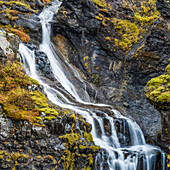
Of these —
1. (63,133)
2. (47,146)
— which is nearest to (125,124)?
(63,133)

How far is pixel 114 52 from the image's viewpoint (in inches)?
714

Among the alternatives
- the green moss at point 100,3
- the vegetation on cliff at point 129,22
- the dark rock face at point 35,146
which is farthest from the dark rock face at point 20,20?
the dark rock face at point 35,146

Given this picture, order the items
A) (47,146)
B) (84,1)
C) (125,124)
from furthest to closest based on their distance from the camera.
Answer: (84,1) → (125,124) → (47,146)

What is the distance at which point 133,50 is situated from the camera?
17.4m

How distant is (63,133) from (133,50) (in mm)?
12022

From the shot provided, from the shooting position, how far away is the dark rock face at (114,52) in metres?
15.5

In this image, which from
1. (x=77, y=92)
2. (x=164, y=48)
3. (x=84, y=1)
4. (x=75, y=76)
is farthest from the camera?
(x=84, y=1)

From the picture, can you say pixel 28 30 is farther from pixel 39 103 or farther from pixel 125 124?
pixel 125 124

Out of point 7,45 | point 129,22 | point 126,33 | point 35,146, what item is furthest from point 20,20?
point 35,146

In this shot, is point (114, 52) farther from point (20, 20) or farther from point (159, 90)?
point (20, 20)

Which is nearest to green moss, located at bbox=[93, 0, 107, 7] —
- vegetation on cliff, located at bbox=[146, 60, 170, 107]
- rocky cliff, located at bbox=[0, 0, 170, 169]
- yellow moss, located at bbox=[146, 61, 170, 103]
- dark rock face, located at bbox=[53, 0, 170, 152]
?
Result: rocky cliff, located at bbox=[0, 0, 170, 169]

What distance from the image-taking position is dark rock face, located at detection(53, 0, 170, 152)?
50.8 ft

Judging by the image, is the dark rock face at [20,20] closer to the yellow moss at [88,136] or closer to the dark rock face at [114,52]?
the dark rock face at [114,52]

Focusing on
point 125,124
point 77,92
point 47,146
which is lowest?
point 47,146
